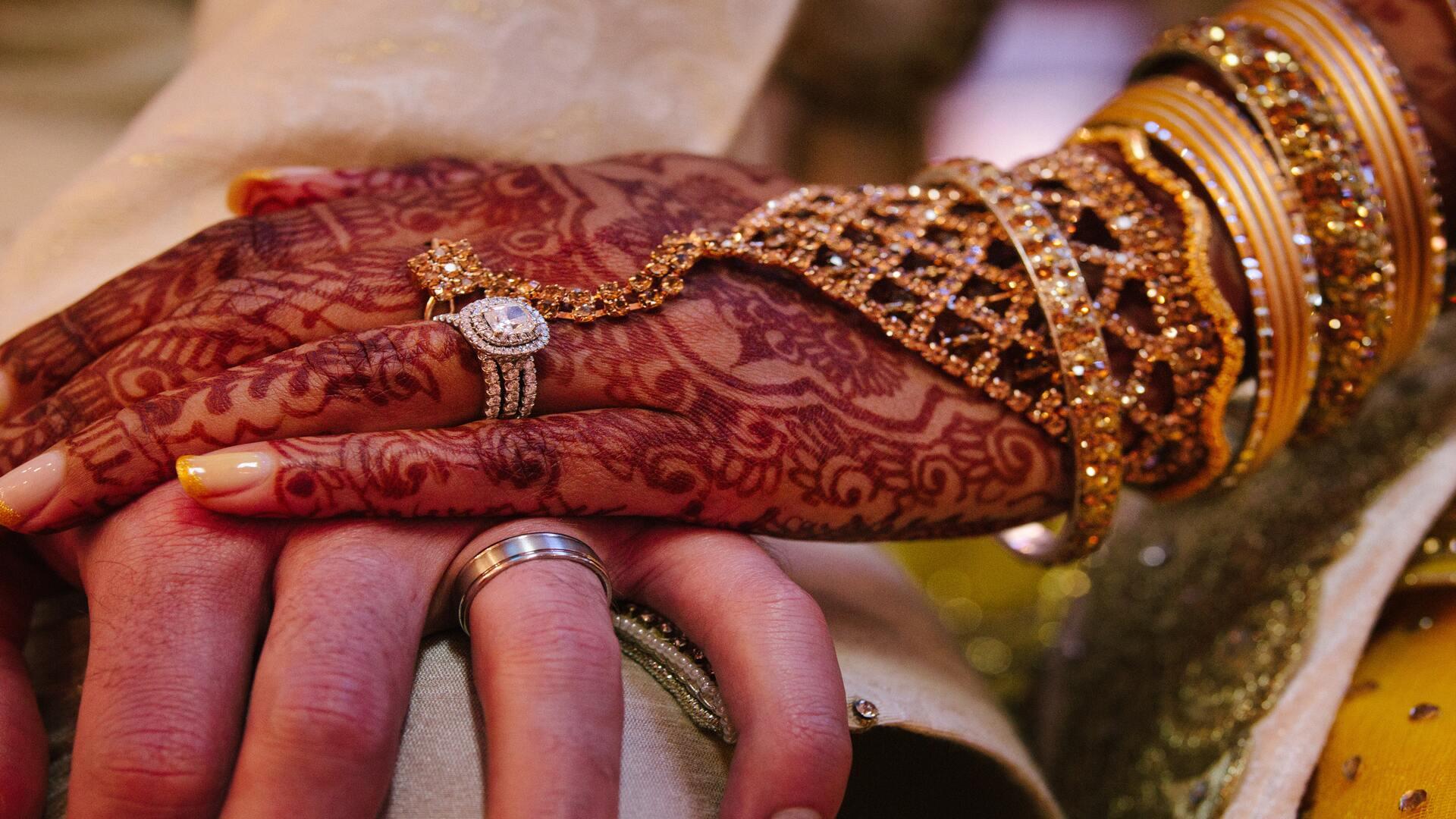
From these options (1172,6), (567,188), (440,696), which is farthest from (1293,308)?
(1172,6)

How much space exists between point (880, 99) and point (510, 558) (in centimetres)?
117

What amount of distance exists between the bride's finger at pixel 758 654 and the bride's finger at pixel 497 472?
3 centimetres

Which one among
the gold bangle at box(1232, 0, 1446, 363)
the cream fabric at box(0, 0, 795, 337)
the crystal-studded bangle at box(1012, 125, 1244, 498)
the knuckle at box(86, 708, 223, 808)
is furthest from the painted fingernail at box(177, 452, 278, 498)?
the gold bangle at box(1232, 0, 1446, 363)

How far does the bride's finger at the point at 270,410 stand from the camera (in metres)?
0.50

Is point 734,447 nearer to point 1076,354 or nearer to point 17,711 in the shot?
point 1076,354

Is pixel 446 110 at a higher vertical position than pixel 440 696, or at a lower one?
higher

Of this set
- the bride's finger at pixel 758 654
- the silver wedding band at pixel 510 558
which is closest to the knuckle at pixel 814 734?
the bride's finger at pixel 758 654

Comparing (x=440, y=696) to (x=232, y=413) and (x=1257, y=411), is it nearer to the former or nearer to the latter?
(x=232, y=413)

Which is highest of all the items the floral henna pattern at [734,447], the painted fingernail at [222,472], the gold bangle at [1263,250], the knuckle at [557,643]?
the gold bangle at [1263,250]

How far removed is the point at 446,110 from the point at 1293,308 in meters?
0.69

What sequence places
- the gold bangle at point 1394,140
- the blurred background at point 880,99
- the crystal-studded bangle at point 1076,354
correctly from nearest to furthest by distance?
the crystal-studded bangle at point 1076,354 < the gold bangle at point 1394,140 < the blurred background at point 880,99

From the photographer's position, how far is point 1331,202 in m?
0.73

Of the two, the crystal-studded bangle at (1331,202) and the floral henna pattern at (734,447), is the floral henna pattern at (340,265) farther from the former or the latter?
the crystal-studded bangle at (1331,202)

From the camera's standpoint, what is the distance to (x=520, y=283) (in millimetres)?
579
